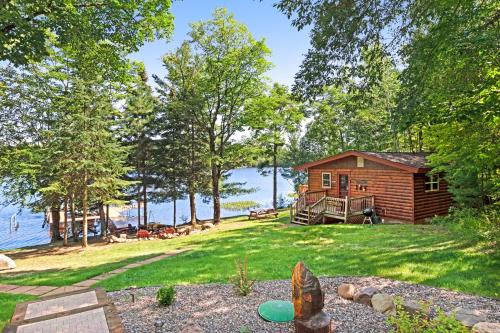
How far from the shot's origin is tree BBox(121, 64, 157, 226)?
77.4 feet

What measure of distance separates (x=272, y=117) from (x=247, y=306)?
20.0m

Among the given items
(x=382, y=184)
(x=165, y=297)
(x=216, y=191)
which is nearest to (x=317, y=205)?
(x=382, y=184)

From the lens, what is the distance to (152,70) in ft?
81.3

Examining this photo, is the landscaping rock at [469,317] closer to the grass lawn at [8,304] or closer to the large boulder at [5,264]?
the grass lawn at [8,304]

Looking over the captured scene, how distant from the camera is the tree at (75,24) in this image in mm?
7125

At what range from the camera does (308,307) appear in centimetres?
452

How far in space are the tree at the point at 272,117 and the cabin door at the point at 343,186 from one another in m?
5.50

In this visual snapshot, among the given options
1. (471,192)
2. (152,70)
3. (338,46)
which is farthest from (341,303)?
(152,70)

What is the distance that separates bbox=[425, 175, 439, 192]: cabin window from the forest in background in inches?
128

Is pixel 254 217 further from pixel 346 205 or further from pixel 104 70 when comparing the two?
pixel 104 70

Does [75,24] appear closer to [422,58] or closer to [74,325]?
[74,325]

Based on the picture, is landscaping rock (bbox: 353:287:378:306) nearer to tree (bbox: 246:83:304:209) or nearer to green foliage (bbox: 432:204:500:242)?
green foliage (bbox: 432:204:500:242)

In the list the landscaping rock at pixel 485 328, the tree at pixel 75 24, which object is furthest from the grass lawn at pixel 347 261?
→ the tree at pixel 75 24

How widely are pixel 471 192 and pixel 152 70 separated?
72.4ft
